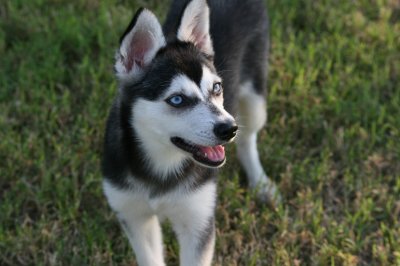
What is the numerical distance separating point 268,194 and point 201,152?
1545 mm

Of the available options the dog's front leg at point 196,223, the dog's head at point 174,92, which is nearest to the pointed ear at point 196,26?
the dog's head at point 174,92

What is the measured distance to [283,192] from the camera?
522 centimetres

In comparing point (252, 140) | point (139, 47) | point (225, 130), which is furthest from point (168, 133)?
point (252, 140)

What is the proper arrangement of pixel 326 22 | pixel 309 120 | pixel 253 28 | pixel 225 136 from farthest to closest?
pixel 326 22 < pixel 309 120 < pixel 253 28 < pixel 225 136

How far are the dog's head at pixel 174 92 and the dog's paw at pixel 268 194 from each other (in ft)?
4.07

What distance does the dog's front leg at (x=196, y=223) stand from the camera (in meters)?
3.99

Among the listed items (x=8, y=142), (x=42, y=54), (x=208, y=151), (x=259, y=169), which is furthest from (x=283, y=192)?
(x=42, y=54)

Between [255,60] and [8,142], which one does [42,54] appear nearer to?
[8,142]

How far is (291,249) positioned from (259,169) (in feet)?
2.75

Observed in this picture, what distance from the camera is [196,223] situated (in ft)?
13.2

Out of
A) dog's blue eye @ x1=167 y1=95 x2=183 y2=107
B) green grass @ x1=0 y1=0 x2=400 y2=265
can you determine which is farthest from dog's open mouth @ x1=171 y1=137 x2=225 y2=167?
green grass @ x1=0 y1=0 x2=400 y2=265

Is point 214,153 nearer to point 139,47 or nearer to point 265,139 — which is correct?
point 139,47

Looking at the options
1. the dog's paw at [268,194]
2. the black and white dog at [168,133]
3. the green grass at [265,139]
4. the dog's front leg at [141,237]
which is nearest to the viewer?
the black and white dog at [168,133]

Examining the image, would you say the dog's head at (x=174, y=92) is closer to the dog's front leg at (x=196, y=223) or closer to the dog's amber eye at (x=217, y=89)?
the dog's amber eye at (x=217, y=89)
